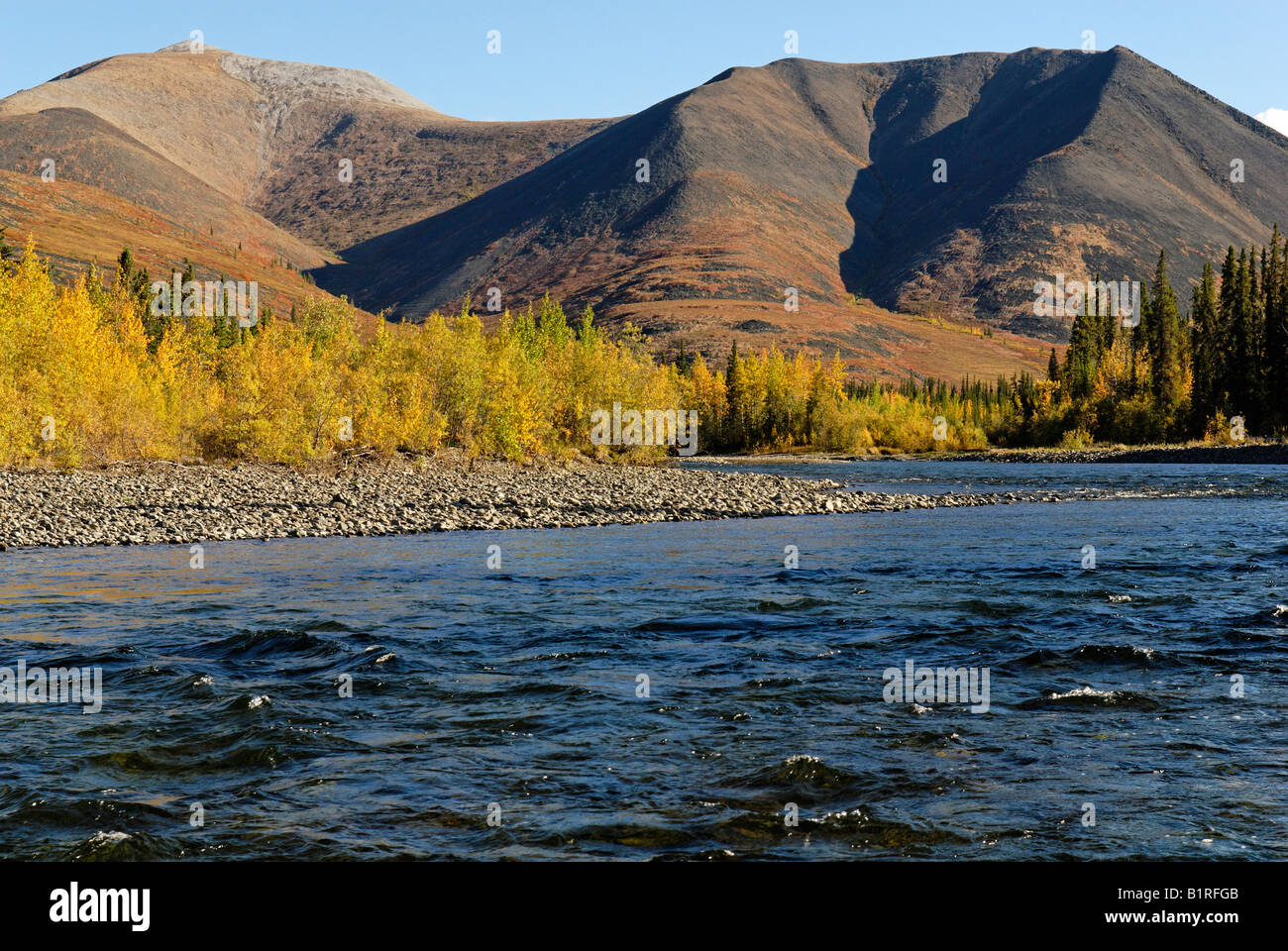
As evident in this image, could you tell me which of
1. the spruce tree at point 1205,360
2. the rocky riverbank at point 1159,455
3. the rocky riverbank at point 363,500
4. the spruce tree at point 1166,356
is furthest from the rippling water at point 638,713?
the spruce tree at point 1166,356

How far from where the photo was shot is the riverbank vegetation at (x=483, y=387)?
5247 centimetres

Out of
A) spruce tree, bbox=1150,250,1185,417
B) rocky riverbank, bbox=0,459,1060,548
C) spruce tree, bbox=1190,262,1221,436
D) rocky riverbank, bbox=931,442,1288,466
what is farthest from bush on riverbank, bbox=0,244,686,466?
spruce tree, bbox=1150,250,1185,417

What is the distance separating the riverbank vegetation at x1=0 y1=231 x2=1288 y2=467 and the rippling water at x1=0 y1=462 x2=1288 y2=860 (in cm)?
2760

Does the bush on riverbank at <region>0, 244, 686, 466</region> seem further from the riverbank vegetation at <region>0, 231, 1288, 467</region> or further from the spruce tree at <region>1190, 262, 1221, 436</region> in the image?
the spruce tree at <region>1190, 262, 1221, 436</region>

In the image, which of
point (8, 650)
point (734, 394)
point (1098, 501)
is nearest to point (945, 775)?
point (8, 650)

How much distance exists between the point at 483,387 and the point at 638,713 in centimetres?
5951

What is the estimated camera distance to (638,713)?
13195 mm

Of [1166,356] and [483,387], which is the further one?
[1166,356]

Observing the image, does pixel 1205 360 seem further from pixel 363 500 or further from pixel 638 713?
pixel 638 713

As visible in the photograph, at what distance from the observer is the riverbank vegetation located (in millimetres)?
52469

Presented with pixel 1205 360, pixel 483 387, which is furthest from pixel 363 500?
pixel 1205 360

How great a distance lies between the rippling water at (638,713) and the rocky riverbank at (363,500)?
6510 millimetres

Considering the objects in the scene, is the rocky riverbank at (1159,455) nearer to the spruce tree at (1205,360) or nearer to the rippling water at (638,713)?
the spruce tree at (1205,360)
